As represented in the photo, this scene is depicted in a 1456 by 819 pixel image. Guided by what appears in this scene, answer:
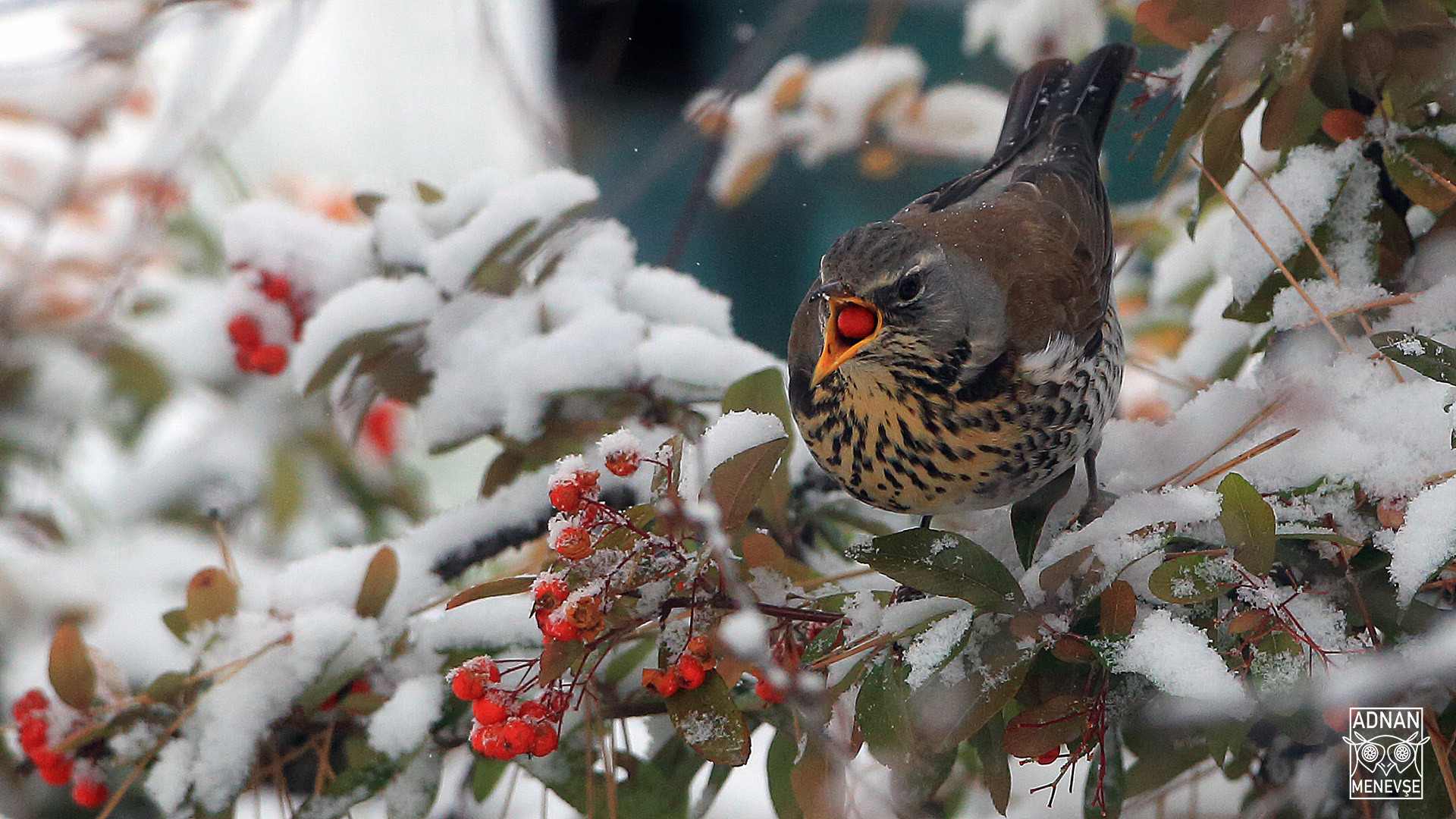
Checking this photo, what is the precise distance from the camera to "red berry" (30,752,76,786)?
92cm

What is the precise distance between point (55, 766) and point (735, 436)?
67 cm

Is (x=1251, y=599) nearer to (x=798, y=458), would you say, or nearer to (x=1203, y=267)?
(x=798, y=458)

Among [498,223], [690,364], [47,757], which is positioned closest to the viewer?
[47,757]

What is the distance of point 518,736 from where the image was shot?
663 mm

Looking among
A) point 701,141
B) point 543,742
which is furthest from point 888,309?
point 701,141

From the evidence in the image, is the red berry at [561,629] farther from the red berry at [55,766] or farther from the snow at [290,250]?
the snow at [290,250]

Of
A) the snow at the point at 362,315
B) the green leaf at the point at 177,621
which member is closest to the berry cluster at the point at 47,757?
the green leaf at the point at 177,621

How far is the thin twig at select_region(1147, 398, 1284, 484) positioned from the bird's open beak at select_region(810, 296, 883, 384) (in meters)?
0.24

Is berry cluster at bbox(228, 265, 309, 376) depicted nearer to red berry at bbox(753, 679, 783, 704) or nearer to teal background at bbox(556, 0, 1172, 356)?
teal background at bbox(556, 0, 1172, 356)

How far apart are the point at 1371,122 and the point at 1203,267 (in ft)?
1.36

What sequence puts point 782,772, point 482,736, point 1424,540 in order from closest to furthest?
point 1424,540 → point 482,736 → point 782,772

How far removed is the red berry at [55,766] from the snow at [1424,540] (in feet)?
3.26

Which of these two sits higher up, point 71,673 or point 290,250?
point 290,250

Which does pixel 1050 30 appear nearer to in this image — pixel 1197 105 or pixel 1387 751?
pixel 1197 105
